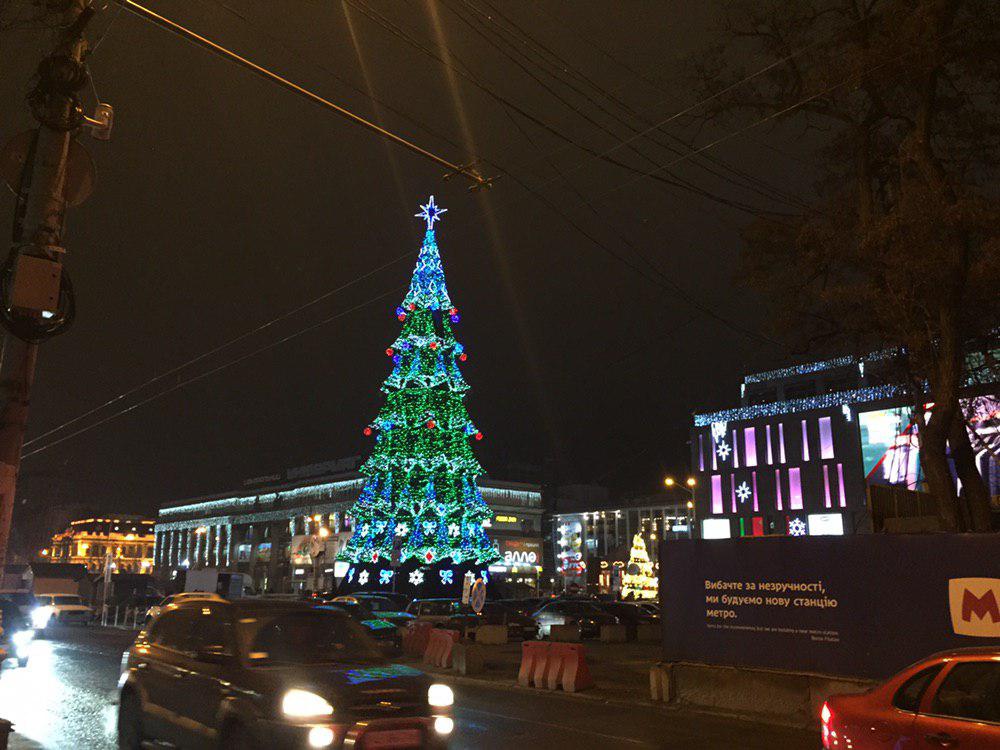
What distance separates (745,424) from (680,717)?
63.3 m

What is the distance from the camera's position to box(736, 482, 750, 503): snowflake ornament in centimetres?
7256

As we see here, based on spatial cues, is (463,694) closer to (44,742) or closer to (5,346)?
(44,742)

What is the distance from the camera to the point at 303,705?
260 inches

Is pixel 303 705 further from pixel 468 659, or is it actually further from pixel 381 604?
pixel 381 604

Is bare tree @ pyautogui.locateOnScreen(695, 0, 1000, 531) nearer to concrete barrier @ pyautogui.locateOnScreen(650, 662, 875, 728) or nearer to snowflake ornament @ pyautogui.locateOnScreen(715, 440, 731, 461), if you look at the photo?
concrete barrier @ pyautogui.locateOnScreen(650, 662, 875, 728)

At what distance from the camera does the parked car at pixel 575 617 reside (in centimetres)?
3161

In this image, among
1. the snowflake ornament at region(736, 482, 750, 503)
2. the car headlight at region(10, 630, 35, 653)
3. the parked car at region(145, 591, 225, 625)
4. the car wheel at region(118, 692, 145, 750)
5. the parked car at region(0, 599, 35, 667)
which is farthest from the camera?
the snowflake ornament at region(736, 482, 750, 503)

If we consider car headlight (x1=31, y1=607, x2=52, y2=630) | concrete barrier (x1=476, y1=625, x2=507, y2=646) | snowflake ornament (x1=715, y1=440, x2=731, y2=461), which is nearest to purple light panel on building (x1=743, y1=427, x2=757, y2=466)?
snowflake ornament (x1=715, y1=440, x2=731, y2=461)

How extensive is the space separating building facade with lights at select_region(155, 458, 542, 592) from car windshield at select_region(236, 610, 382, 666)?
77548 millimetres

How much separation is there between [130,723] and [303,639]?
255 cm

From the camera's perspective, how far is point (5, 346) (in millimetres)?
6926

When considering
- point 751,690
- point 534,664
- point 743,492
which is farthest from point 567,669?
point 743,492

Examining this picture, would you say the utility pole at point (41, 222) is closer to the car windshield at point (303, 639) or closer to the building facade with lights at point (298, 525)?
the car windshield at point (303, 639)

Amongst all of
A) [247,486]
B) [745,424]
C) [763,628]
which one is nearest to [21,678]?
[763,628]
